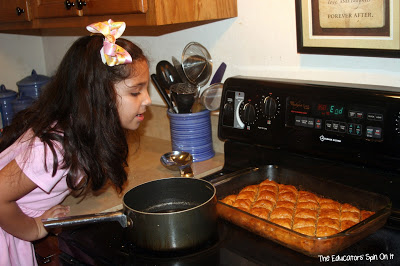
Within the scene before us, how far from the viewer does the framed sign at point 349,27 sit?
107 cm

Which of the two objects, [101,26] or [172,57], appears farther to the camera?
[172,57]

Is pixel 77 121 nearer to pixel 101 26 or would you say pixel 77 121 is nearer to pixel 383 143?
pixel 101 26

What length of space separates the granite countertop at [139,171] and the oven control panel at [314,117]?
Result: 0.19 m

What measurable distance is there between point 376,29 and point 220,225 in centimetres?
60

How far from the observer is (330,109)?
42.5 inches

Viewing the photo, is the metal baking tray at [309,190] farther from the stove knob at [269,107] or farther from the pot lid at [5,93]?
the pot lid at [5,93]

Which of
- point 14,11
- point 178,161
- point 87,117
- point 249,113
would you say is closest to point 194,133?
point 178,161

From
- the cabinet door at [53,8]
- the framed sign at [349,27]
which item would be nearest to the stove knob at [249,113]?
the framed sign at [349,27]

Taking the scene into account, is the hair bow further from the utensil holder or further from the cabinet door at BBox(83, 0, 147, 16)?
the utensil holder

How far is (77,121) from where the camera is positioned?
1.22m

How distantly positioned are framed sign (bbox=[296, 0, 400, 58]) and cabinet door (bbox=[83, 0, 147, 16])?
0.44 m

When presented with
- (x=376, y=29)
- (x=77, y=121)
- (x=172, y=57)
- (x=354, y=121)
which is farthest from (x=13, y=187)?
(x=376, y=29)

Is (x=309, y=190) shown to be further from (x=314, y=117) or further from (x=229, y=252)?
(x=229, y=252)

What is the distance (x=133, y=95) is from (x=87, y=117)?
0.47 ft
